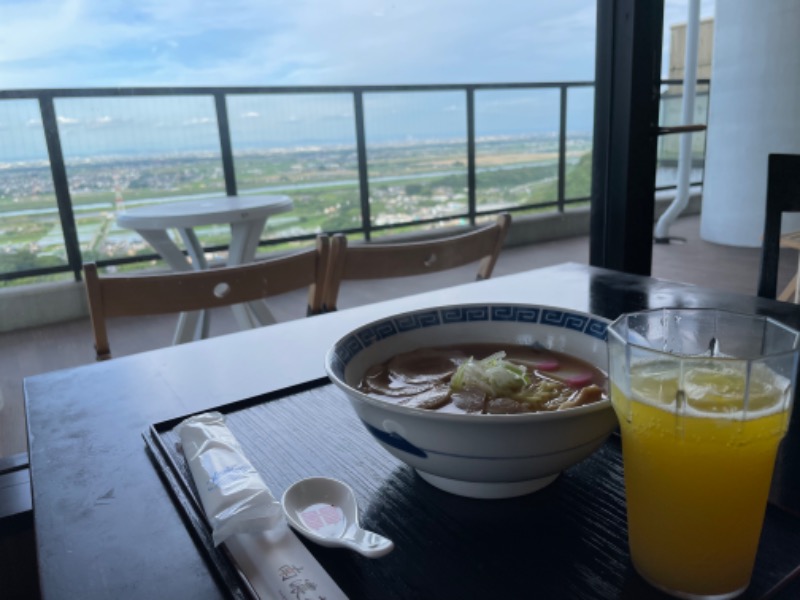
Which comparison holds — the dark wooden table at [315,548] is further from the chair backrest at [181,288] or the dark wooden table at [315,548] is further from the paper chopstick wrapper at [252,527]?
the chair backrest at [181,288]

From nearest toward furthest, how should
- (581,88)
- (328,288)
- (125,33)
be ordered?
(328,288), (125,33), (581,88)

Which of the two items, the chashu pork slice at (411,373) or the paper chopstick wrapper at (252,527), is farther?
the chashu pork slice at (411,373)

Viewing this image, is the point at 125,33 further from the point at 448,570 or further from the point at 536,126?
the point at 448,570

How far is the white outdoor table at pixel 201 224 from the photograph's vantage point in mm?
2113

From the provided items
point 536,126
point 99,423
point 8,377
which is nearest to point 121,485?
point 99,423

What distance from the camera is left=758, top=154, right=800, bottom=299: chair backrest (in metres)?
1.19

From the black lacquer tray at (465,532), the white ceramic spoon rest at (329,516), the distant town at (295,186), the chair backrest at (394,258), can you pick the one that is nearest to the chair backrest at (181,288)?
the chair backrest at (394,258)

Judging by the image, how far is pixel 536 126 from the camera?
4.54 m

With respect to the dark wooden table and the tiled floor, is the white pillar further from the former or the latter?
the dark wooden table

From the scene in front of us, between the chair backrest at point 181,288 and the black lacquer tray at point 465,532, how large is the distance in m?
0.51

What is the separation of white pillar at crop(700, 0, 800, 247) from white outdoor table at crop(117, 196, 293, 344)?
6.45ft

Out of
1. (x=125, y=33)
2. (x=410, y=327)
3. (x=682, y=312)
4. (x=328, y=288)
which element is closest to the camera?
(x=682, y=312)

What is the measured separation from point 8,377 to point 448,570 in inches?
103

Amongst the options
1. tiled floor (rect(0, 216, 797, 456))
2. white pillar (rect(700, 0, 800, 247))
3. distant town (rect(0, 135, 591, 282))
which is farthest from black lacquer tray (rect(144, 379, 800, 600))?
distant town (rect(0, 135, 591, 282))
